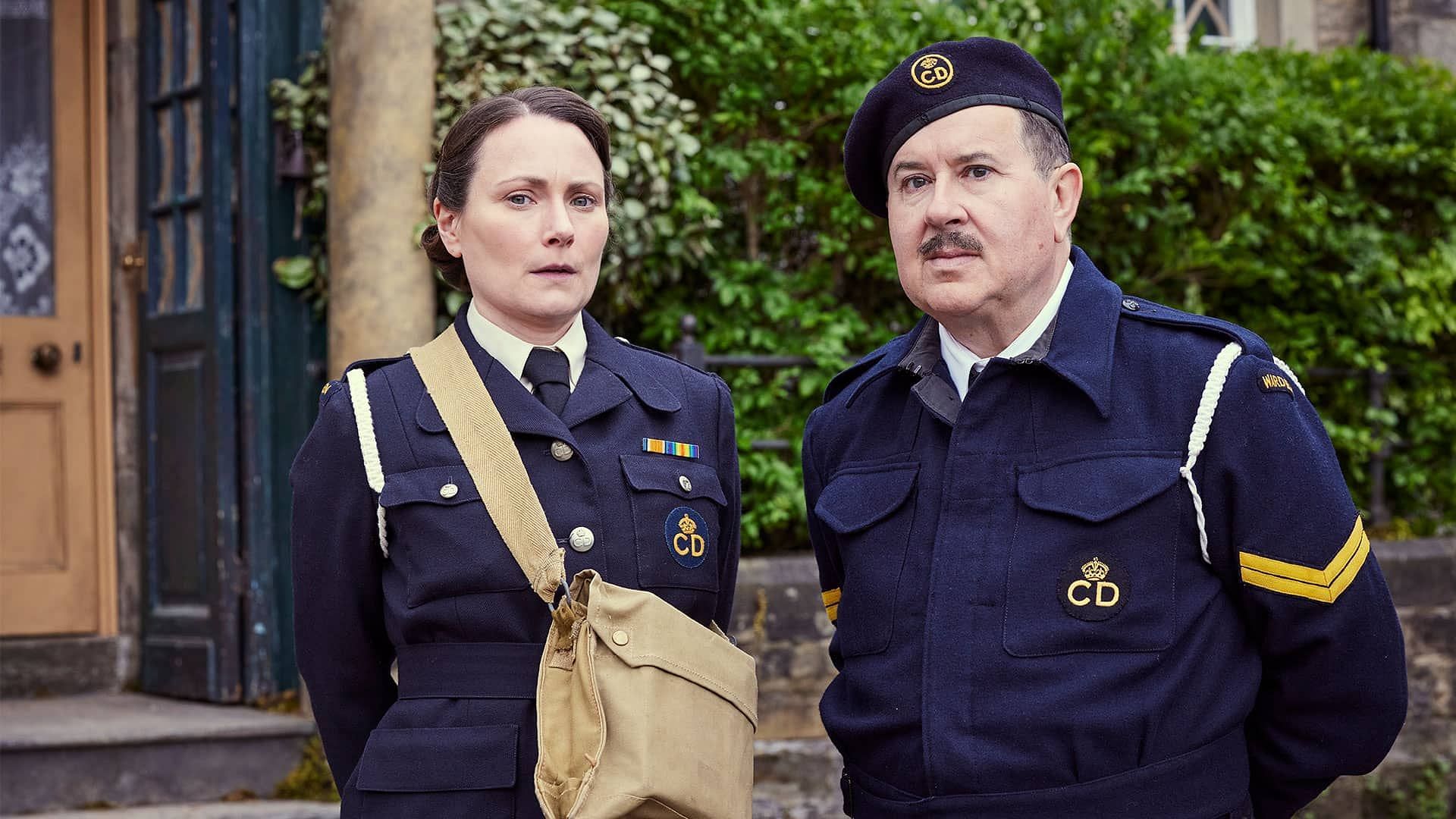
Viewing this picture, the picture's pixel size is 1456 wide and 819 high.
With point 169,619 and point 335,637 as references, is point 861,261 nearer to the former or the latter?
point 169,619

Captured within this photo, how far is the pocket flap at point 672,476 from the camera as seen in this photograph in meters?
2.51

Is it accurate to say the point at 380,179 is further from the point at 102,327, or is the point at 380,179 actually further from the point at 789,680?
the point at 789,680

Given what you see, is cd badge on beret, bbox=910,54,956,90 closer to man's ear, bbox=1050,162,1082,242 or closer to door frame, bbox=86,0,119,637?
man's ear, bbox=1050,162,1082,242

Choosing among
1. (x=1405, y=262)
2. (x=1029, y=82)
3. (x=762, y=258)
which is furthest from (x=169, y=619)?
(x=1405, y=262)

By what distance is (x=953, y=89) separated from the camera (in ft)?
7.68

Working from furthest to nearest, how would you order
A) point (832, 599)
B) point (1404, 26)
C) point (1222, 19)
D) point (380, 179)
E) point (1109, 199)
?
point (1222, 19)
point (1404, 26)
point (1109, 199)
point (380, 179)
point (832, 599)

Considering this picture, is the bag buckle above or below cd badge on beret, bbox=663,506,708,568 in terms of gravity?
below

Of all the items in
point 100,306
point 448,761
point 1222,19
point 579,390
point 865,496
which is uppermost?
point 1222,19

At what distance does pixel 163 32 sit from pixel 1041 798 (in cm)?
535

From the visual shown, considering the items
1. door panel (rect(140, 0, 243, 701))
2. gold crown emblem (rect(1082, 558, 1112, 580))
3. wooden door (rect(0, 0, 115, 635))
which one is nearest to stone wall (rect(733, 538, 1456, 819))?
door panel (rect(140, 0, 243, 701))

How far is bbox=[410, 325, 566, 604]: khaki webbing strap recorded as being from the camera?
7.66 ft

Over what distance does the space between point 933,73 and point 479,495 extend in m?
0.94

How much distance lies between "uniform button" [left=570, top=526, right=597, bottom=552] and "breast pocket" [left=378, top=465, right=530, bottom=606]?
0.09 meters

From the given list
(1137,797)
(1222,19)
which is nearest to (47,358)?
(1137,797)
